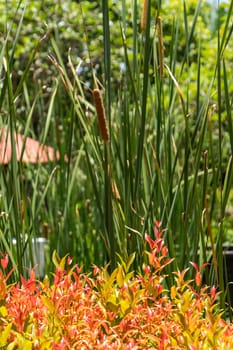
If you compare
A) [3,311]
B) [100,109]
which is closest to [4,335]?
[3,311]

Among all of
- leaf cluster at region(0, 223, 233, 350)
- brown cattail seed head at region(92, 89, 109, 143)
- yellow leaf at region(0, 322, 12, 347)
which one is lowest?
leaf cluster at region(0, 223, 233, 350)

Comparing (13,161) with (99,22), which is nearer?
(13,161)

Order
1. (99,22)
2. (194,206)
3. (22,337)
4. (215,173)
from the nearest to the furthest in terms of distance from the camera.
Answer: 1. (22,337)
2. (215,173)
3. (194,206)
4. (99,22)

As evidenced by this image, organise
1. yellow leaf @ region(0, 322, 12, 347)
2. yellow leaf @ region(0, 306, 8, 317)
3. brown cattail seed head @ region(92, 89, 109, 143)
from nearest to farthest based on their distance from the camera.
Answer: yellow leaf @ region(0, 322, 12, 347)
yellow leaf @ region(0, 306, 8, 317)
brown cattail seed head @ region(92, 89, 109, 143)

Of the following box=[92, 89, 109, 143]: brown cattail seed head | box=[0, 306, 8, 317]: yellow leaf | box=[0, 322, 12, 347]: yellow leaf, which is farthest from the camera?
box=[92, 89, 109, 143]: brown cattail seed head

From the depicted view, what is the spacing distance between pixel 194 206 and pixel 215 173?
0.55ft

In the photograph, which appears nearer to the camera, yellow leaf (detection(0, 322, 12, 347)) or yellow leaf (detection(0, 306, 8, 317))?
yellow leaf (detection(0, 322, 12, 347))

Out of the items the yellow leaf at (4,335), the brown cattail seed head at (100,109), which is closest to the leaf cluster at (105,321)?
the yellow leaf at (4,335)

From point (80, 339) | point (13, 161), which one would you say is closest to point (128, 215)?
point (13, 161)

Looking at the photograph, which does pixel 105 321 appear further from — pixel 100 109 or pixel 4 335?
pixel 100 109

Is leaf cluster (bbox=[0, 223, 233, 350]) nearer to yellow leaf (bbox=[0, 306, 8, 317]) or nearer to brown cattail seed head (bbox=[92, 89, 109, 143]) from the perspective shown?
yellow leaf (bbox=[0, 306, 8, 317])

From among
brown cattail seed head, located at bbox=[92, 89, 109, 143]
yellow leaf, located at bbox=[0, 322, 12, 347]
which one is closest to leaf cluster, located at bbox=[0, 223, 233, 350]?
yellow leaf, located at bbox=[0, 322, 12, 347]

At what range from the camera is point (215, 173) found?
6.06 feet

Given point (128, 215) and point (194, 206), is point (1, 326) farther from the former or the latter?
point (194, 206)
